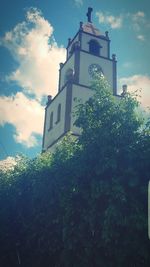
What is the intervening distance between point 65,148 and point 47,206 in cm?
240

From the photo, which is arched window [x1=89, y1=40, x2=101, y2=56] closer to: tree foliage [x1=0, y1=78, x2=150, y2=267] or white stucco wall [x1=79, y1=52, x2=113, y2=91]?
white stucco wall [x1=79, y1=52, x2=113, y2=91]

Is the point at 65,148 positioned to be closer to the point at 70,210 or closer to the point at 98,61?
the point at 70,210

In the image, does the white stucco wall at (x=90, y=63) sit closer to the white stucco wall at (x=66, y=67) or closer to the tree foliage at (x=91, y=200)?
the white stucco wall at (x=66, y=67)

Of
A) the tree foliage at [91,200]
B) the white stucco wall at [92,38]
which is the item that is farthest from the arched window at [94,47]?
the tree foliage at [91,200]

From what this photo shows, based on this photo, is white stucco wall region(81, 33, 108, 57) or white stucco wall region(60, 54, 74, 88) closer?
white stucco wall region(60, 54, 74, 88)

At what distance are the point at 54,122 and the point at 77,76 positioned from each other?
4860 millimetres

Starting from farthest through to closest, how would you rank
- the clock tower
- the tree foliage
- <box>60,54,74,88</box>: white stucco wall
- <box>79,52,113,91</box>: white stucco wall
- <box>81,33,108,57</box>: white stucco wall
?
1. <box>81,33,108,57</box>: white stucco wall
2. <box>60,54,74,88</box>: white stucco wall
3. <box>79,52,113,91</box>: white stucco wall
4. the clock tower
5. the tree foliage

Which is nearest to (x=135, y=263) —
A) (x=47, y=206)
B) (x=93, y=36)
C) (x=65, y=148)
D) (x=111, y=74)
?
(x=47, y=206)

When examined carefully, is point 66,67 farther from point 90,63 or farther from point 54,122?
point 54,122

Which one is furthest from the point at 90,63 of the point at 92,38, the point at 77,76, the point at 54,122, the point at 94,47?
the point at 54,122

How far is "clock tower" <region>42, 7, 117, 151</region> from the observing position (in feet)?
92.2

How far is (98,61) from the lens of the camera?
3288 centimetres

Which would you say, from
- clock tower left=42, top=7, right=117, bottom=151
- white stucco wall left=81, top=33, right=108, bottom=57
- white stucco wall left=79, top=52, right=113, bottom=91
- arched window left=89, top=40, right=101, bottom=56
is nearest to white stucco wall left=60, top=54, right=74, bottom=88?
clock tower left=42, top=7, right=117, bottom=151

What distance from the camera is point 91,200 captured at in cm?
1064
